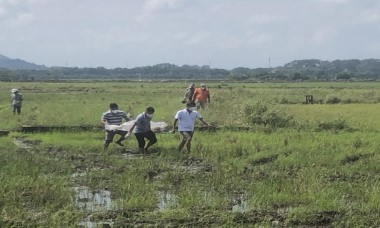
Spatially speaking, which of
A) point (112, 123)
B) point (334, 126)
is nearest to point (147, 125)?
point (112, 123)

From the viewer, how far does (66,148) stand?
12617 millimetres

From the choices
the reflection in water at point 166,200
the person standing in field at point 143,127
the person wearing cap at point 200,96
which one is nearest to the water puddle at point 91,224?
the reflection in water at point 166,200

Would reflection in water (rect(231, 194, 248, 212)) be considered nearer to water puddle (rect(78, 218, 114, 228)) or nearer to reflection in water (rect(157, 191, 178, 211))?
reflection in water (rect(157, 191, 178, 211))

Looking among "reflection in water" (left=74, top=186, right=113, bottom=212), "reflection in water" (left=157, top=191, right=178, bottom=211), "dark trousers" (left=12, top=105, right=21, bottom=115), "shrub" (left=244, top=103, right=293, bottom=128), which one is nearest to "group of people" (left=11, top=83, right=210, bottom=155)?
"reflection in water" (left=74, top=186, right=113, bottom=212)

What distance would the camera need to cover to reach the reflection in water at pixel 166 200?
7.14 metres

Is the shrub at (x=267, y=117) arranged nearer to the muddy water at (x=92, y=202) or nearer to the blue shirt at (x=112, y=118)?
the blue shirt at (x=112, y=118)

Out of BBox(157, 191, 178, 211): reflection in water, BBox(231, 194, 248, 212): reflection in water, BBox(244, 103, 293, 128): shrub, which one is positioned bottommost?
BBox(231, 194, 248, 212): reflection in water

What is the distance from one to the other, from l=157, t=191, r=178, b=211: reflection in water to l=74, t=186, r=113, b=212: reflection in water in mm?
677

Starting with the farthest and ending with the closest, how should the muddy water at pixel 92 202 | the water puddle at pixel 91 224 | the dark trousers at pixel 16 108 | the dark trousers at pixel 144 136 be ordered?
the dark trousers at pixel 16 108, the dark trousers at pixel 144 136, the muddy water at pixel 92 202, the water puddle at pixel 91 224

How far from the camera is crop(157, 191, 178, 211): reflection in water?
7.14m

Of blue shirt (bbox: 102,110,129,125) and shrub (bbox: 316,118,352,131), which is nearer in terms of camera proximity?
blue shirt (bbox: 102,110,129,125)

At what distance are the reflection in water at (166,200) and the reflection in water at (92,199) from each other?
677mm

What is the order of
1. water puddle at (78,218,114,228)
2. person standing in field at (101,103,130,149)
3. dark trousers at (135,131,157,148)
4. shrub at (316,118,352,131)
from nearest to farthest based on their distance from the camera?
water puddle at (78,218,114,228), dark trousers at (135,131,157,148), person standing in field at (101,103,130,149), shrub at (316,118,352,131)

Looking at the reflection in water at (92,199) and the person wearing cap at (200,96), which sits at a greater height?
the person wearing cap at (200,96)
